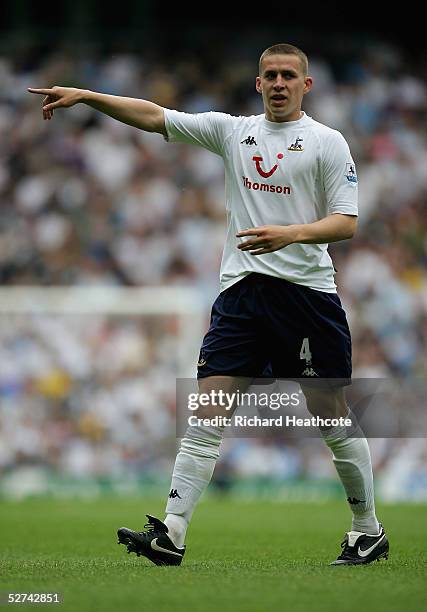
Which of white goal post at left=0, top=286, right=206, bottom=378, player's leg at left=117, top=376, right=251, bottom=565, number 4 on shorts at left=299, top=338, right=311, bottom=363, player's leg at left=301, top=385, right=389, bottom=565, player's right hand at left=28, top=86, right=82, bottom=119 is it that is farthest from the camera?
white goal post at left=0, top=286, right=206, bottom=378

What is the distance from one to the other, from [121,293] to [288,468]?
3.22 m

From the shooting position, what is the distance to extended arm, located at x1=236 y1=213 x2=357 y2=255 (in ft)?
19.1

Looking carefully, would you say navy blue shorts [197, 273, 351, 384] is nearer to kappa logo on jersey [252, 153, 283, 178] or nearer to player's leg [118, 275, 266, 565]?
player's leg [118, 275, 266, 565]

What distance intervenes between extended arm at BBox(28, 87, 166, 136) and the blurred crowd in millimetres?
9332

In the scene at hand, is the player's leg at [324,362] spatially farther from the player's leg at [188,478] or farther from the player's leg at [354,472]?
the player's leg at [188,478]

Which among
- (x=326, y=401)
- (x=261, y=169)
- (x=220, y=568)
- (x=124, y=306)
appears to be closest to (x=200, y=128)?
(x=261, y=169)

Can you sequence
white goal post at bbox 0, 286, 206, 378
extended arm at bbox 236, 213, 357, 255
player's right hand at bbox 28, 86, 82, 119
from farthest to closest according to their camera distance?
1. white goal post at bbox 0, 286, 206, 378
2. player's right hand at bbox 28, 86, 82, 119
3. extended arm at bbox 236, 213, 357, 255

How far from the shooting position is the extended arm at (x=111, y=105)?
6.25m

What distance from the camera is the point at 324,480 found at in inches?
613

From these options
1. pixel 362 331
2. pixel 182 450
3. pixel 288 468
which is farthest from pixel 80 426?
pixel 182 450

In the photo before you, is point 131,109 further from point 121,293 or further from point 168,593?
point 121,293

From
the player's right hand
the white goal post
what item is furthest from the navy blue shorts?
the white goal post

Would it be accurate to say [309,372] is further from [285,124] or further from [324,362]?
[285,124]

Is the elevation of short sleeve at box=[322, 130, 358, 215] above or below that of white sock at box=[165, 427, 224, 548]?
above
